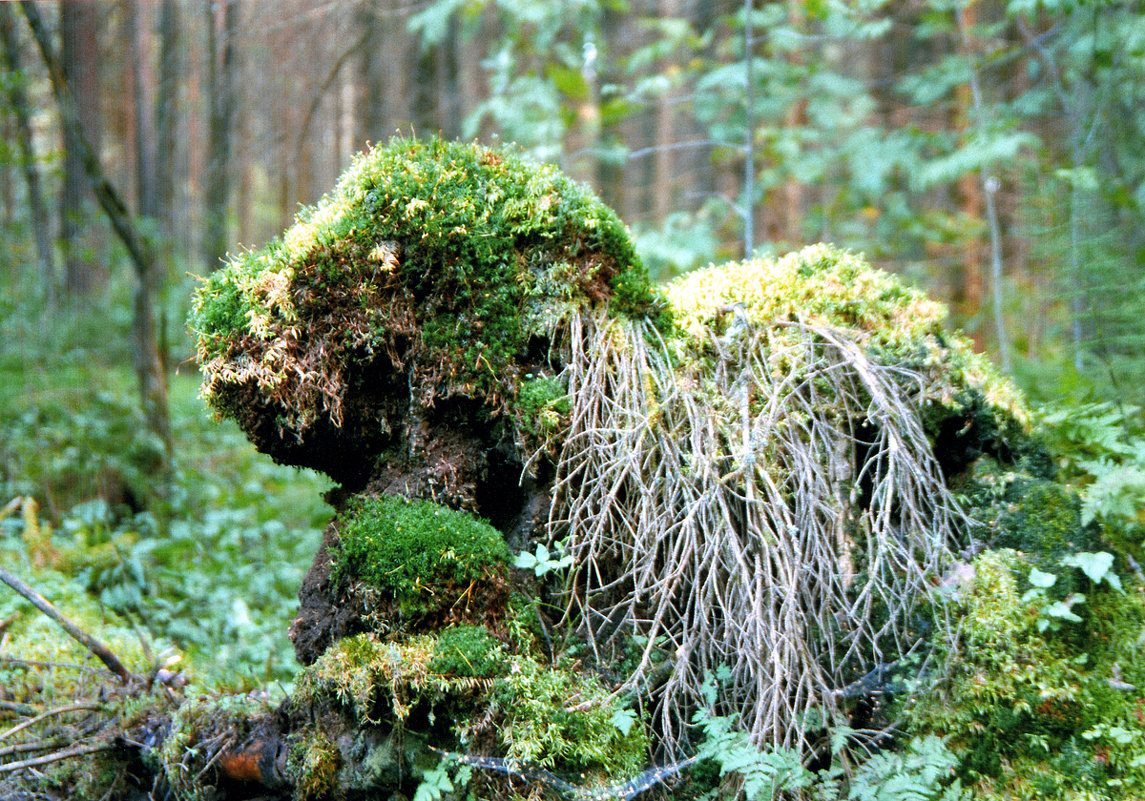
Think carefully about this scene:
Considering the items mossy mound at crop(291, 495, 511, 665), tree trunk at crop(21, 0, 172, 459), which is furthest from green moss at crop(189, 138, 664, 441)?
tree trunk at crop(21, 0, 172, 459)

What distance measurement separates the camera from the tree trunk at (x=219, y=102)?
8680 millimetres

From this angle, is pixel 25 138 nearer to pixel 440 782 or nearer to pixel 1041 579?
pixel 440 782

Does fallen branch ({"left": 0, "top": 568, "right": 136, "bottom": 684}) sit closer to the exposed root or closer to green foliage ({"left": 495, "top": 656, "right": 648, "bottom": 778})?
green foliage ({"left": 495, "top": 656, "right": 648, "bottom": 778})

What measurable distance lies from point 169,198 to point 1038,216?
12.3 meters

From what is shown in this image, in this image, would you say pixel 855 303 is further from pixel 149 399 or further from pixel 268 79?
pixel 268 79

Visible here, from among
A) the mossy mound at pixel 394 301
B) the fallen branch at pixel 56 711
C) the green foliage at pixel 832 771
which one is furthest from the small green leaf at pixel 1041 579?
the fallen branch at pixel 56 711

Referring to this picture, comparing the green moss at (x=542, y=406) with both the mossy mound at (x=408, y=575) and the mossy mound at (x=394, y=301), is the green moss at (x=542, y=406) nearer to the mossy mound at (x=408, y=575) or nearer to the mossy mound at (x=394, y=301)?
the mossy mound at (x=394, y=301)

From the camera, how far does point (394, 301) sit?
2928 millimetres

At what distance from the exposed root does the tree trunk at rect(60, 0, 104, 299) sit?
27.6 feet

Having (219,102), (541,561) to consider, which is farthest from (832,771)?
(219,102)

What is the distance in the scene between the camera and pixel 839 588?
2.75m

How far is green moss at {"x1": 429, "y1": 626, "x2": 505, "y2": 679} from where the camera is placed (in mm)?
2463

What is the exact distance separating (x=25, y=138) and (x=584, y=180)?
265 inches

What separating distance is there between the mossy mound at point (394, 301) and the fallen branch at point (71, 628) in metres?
1.28
